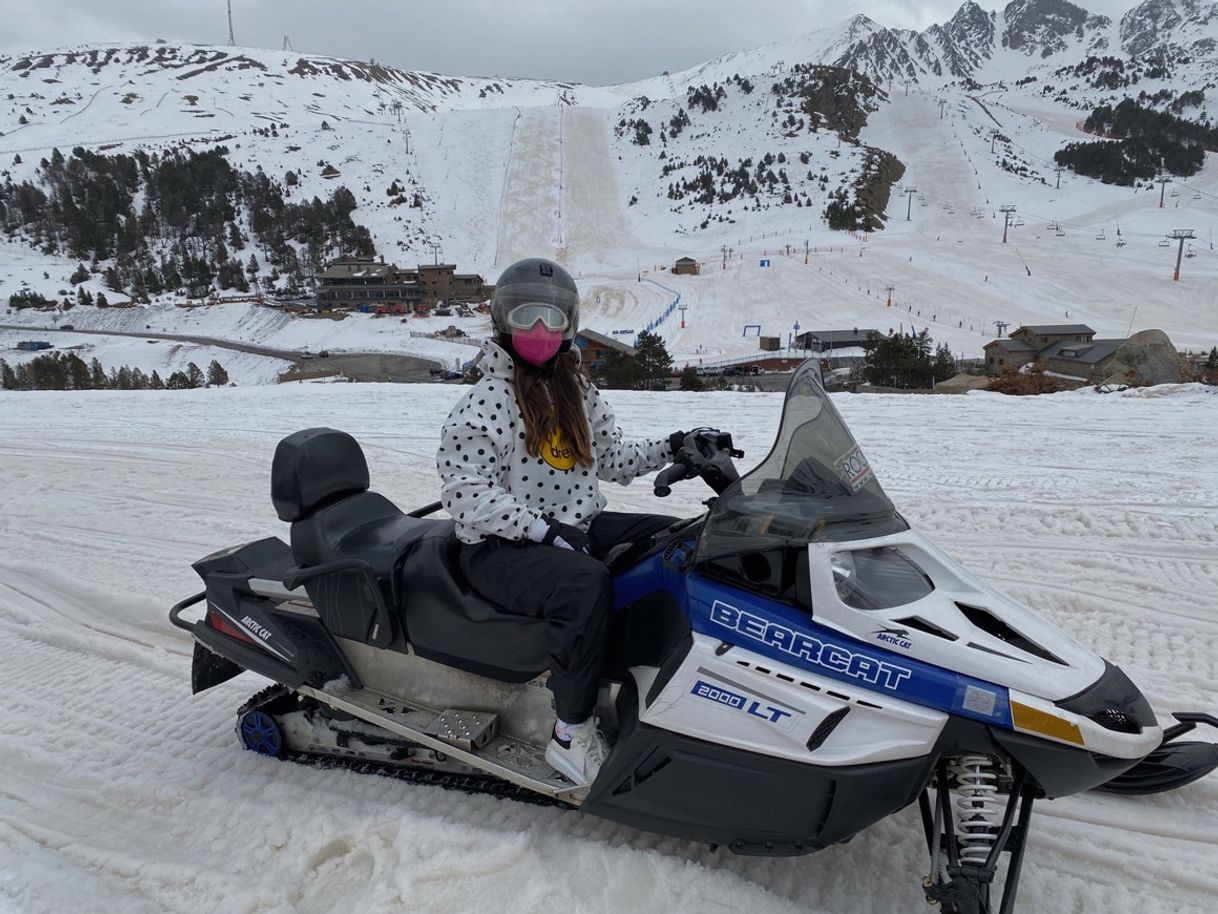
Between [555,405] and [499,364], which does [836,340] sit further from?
[499,364]

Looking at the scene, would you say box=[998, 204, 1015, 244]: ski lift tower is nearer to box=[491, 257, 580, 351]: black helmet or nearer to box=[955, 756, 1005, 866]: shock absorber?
box=[491, 257, 580, 351]: black helmet

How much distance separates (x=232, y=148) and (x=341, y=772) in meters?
110

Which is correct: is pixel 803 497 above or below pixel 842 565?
above

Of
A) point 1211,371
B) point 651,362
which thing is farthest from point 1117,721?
point 651,362

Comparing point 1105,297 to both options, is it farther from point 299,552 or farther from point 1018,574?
point 299,552

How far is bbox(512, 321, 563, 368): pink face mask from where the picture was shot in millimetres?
2504

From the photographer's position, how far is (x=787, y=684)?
1.97 meters

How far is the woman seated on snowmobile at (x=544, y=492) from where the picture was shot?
2275 mm

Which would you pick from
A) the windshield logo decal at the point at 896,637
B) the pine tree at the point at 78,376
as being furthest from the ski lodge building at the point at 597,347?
the windshield logo decal at the point at 896,637

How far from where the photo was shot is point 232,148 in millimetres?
94312

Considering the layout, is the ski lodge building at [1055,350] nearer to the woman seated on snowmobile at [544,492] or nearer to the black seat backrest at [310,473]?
the woman seated on snowmobile at [544,492]

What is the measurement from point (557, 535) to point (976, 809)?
1365 millimetres

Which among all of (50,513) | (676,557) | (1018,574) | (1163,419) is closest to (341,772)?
(676,557)

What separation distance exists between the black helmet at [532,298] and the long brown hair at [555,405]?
170 millimetres
